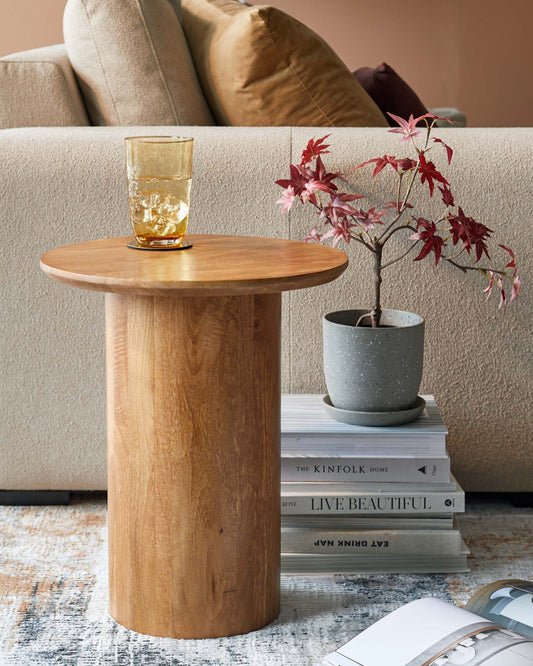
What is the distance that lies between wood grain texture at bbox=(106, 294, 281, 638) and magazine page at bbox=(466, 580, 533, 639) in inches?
11.7

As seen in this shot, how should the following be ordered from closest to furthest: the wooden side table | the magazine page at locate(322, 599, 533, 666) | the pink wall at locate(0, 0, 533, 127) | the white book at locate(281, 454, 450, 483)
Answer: the magazine page at locate(322, 599, 533, 666)
the wooden side table
the white book at locate(281, 454, 450, 483)
the pink wall at locate(0, 0, 533, 127)

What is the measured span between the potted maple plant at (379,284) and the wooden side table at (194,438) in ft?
0.46

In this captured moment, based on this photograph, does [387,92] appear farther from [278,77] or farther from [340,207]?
[340,207]

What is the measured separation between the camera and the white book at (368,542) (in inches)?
57.0

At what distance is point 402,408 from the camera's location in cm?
146

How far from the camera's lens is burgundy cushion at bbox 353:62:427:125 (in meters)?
2.44

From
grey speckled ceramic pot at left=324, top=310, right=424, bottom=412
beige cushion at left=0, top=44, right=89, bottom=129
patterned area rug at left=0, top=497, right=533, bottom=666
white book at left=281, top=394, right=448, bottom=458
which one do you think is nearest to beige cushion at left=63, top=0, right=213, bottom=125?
beige cushion at left=0, top=44, right=89, bottom=129

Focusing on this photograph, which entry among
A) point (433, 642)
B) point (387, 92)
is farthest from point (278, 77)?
point (433, 642)

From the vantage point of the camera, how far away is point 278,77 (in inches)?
63.9

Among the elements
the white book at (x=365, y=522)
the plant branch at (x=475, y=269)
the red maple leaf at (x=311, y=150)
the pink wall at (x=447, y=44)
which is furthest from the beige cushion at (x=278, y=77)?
the pink wall at (x=447, y=44)

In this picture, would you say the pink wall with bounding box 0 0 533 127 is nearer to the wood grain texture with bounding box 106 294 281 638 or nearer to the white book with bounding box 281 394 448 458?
the white book with bounding box 281 394 448 458

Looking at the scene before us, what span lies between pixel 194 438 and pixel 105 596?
34 centimetres

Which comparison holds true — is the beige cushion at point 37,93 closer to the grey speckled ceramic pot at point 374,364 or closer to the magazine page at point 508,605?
the grey speckled ceramic pot at point 374,364

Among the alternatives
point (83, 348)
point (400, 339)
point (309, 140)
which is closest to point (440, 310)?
point (400, 339)
